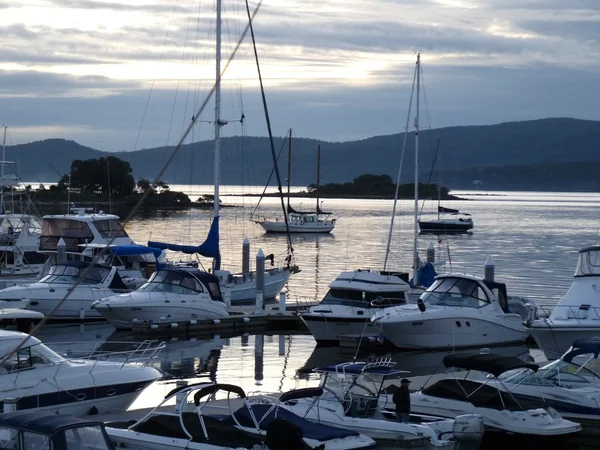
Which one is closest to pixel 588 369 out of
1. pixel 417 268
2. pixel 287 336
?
pixel 287 336

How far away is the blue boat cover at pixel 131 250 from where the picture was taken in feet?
124

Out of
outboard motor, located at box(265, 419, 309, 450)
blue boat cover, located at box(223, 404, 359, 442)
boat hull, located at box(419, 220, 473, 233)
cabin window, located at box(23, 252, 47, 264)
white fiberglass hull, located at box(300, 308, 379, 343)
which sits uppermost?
outboard motor, located at box(265, 419, 309, 450)

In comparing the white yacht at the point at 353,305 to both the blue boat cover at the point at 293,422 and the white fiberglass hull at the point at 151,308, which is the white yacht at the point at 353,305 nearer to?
the white fiberglass hull at the point at 151,308

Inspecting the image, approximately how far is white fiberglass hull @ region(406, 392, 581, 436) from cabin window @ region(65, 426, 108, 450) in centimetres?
697

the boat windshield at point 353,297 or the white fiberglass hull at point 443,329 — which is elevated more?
the boat windshield at point 353,297

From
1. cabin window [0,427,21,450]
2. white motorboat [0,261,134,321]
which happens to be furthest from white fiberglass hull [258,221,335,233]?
cabin window [0,427,21,450]

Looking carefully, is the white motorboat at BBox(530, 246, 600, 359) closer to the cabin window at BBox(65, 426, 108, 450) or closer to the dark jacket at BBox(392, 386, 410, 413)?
the dark jacket at BBox(392, 386, 410, 413)

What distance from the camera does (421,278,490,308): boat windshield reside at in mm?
29234

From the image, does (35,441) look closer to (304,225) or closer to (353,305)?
(353,305)

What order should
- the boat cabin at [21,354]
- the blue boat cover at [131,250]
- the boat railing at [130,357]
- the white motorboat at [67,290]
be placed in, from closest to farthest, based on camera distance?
the boat cabin at [21,354]
the boat railing at [130,357]
the white motorboat at [67,290]
the blue boat cover at [131,250]

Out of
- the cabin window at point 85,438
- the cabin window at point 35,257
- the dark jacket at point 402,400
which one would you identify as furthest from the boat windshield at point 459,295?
the cabin window at point 35,257

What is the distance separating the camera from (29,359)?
18.4 meters

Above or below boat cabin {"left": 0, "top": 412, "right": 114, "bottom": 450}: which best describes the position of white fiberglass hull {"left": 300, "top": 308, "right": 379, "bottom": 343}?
below

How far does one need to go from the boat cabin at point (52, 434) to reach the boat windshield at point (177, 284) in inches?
697
